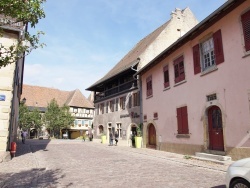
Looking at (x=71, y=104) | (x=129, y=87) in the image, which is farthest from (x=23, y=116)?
(x=129, y=87)

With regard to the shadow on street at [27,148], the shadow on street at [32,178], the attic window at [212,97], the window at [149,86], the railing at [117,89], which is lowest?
the shadow on street at [32,178]

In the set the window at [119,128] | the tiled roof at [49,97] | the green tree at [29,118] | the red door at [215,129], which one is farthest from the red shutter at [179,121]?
the tiled roof at [49,97]

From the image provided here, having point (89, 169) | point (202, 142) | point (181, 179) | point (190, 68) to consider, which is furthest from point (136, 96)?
point (181, 179)

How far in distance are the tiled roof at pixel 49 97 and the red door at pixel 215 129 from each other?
42265 millimetres

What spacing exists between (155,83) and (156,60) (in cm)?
177

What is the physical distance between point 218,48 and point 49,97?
160 ft

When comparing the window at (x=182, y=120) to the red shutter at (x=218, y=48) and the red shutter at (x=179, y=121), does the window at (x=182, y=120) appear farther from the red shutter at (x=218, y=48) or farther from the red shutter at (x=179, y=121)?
the red shutter at (x=218, y=48)

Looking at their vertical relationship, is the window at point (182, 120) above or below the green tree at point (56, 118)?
below

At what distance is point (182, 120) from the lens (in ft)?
48.3

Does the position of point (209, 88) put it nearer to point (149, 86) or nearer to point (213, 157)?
point (213, 157)

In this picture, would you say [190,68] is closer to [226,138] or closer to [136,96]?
[226,138]

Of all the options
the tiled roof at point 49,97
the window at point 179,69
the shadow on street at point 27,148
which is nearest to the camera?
the window at point 179,69

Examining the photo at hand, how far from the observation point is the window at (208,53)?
38.5 ft

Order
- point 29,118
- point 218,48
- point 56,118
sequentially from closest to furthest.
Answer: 1. point 218,48
2. point 29,118
3. point 56,118
